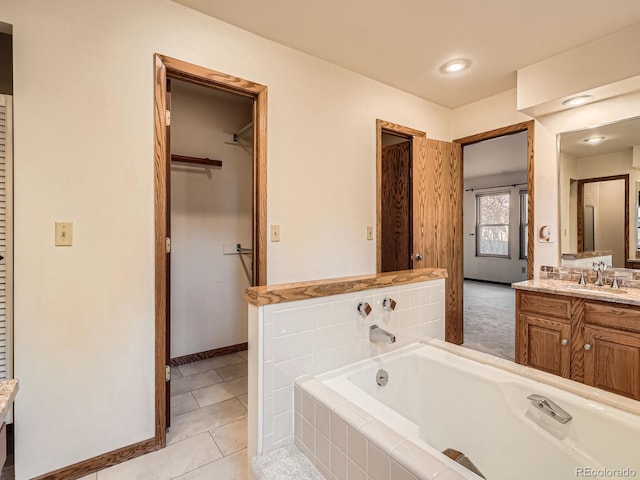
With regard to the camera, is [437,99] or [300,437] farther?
[437,99]

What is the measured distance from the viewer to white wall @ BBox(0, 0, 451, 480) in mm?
1498

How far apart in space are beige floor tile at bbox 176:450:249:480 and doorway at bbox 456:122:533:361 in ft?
10.6

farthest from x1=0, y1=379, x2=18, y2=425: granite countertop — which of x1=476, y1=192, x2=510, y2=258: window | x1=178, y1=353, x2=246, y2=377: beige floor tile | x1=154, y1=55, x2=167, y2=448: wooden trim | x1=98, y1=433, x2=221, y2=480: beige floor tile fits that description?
x1=476, y1=192, x2=510, y2=258: window

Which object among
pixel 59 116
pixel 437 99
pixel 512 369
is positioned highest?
pixel 437 99

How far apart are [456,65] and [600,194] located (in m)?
1.52

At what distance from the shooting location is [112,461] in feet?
5.48

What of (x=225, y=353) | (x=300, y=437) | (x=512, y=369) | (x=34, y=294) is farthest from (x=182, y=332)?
(x=512, y=369)

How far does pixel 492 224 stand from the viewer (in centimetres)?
743

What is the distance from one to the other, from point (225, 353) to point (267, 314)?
2161 millimetres

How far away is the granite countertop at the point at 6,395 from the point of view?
27.7 inches

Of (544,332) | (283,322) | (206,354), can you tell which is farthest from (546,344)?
(206,354)

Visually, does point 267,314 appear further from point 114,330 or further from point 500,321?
point 500,321

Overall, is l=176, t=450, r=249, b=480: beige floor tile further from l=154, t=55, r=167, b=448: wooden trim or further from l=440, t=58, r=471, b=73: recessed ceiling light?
l=440, t=58, r=471, b=73: recessed ceiling light

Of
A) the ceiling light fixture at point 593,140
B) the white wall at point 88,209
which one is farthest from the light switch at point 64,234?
the ceiling light fixture at point 593,140
